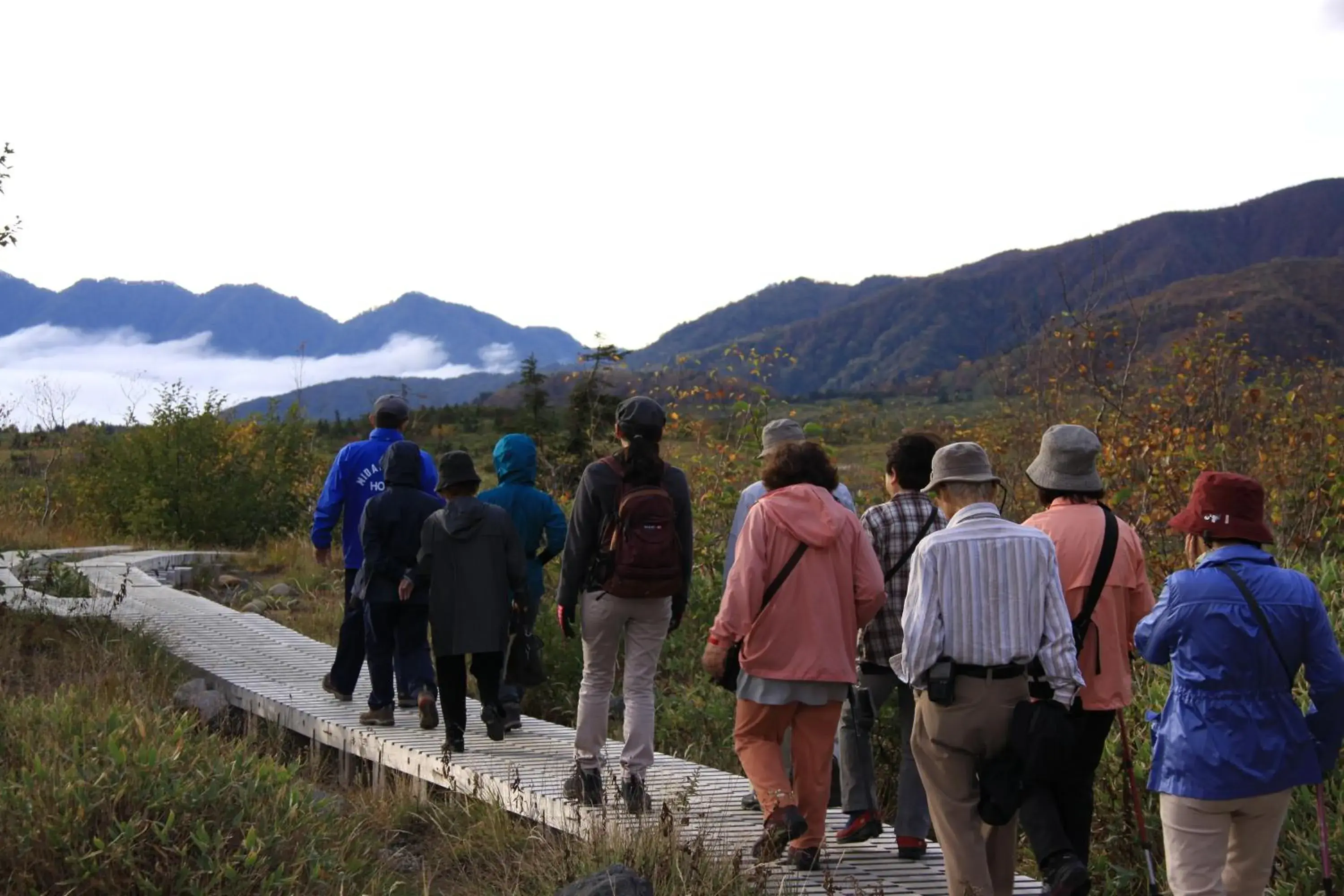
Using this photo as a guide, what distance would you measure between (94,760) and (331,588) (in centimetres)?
1066

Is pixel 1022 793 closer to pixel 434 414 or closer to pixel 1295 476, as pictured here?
pixel 1295 476

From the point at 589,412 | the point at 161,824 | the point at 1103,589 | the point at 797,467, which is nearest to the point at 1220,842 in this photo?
the point at 1103,589

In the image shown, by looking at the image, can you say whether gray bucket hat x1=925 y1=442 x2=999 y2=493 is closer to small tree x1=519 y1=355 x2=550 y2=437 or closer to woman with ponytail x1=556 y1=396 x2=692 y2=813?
woman with ponytail x1=556 y1=396 x2=692 y2=813

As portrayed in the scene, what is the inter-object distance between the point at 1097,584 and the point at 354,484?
4890 millimetres

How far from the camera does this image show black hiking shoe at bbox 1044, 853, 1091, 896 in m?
4.79

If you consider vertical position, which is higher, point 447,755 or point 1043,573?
point 1043,573

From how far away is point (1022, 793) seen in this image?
15.5 feet

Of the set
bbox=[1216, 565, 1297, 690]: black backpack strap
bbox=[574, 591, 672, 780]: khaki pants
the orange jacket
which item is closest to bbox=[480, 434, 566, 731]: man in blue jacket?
bbox=[574, 591, 672, 780]: khaki pants

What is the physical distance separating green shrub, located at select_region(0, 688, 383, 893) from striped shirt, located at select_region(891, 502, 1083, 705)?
2.42 m

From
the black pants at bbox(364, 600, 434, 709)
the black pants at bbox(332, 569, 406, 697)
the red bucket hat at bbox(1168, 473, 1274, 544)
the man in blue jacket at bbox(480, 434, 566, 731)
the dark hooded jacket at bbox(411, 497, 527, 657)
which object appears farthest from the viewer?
the black pants at bbox(332, 569, 406, 697)

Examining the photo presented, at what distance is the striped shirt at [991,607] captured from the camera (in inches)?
187

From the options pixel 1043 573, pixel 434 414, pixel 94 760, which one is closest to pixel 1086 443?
pixel 1043 573

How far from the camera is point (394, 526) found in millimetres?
7828

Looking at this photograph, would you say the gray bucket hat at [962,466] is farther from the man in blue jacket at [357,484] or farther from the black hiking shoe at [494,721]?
the man in blue jacket at [357,484]
